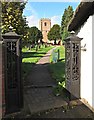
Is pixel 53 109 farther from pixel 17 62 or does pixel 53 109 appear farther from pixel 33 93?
pixel 33 93

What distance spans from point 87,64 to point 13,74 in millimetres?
2501

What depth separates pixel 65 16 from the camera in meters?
51.7

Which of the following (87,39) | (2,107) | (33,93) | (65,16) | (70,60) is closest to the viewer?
(2,107)

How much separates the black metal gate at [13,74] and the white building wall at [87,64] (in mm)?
2226

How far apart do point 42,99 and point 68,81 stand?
1.17 meters

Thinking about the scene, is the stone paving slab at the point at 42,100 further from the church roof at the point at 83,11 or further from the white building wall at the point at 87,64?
the church roof at the point at 83,11

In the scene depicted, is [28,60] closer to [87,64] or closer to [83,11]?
[87,64]

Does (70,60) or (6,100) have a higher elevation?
(70,60)

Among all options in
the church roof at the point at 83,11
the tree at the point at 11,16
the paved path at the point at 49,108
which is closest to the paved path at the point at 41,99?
the paved path at the point at 49,108

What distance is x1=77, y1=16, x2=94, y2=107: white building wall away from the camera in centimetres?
743

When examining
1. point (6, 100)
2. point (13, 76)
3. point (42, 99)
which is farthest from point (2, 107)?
point (42, 99)

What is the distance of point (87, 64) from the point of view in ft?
25.5

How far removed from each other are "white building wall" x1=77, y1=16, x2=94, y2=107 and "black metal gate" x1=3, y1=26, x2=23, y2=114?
2.23 m

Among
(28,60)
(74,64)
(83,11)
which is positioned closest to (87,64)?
(74,64)
